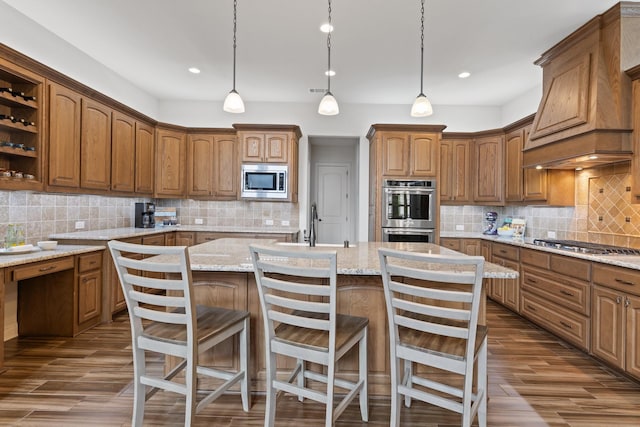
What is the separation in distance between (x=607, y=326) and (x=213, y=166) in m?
4.72

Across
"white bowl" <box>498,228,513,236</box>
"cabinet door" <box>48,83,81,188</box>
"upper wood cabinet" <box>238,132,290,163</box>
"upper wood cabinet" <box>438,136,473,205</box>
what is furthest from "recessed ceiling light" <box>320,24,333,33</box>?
"white bowl" <box>498,228,513,236</box>

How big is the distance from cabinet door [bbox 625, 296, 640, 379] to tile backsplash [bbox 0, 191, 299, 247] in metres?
3.87

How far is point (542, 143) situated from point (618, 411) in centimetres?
229

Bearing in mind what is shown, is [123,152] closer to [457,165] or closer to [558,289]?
[457,165]

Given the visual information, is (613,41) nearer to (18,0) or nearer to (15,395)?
(18,0)

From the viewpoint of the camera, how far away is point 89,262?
3141 millimetres

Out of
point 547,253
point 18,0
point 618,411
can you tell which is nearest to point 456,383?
point 618,411

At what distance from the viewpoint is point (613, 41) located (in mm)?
2629

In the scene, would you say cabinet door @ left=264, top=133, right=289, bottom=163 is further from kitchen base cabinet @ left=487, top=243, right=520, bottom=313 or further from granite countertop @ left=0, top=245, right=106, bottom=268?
kitchen base cabinet @ left=487, top=243, right=520, bottom=313

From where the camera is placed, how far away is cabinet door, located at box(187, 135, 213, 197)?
4934mm

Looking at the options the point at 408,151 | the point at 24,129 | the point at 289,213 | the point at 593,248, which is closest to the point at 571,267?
the point at 593,248

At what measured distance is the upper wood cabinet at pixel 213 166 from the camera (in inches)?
194

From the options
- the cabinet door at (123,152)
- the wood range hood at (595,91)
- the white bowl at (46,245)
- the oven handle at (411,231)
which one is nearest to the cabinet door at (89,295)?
the white bowl at (46,245)

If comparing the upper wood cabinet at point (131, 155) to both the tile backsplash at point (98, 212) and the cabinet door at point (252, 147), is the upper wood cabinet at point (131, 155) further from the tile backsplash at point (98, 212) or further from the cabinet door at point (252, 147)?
the cabinet door at point (252, 147)
